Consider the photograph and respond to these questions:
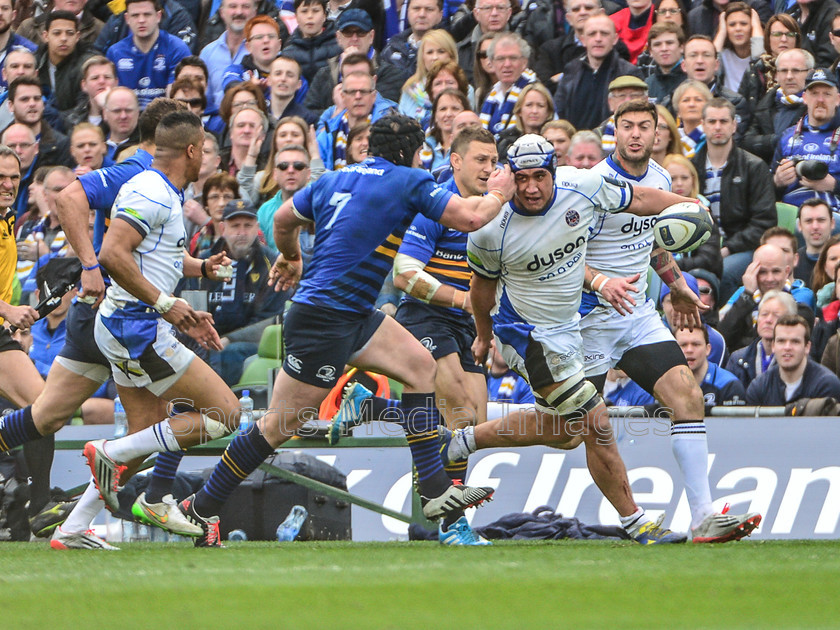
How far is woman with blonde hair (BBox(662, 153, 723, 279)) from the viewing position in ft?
37.8

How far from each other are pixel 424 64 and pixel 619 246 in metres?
5.41

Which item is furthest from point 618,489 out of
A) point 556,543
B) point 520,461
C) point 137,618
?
point 137,618

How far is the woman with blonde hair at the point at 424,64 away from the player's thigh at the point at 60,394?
19.3 ft

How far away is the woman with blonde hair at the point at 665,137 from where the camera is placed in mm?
11891

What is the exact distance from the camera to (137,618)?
4941mm

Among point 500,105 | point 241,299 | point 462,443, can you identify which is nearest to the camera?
point 462,443

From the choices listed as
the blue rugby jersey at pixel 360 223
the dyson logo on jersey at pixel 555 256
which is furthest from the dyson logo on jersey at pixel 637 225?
the blue rugby jersey at pixel 360 223

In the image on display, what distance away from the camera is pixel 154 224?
26.9 ft

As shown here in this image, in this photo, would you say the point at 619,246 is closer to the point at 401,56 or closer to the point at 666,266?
the point at 666,266

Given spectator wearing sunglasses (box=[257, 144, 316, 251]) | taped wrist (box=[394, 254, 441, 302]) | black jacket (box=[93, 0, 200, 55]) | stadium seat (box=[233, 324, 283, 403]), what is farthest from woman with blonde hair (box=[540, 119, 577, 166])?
black jacket (box=[93, 0, 200, 55])

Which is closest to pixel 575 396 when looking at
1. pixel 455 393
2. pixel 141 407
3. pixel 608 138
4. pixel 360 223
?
pixel 455 393

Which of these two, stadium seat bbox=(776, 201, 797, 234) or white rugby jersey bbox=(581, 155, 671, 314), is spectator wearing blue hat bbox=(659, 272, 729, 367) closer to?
stadium seat bbox=(776, 201, 797, 234)

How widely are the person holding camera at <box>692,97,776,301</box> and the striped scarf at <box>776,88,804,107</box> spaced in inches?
28.9

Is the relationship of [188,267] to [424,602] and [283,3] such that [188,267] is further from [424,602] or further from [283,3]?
[283,3]
